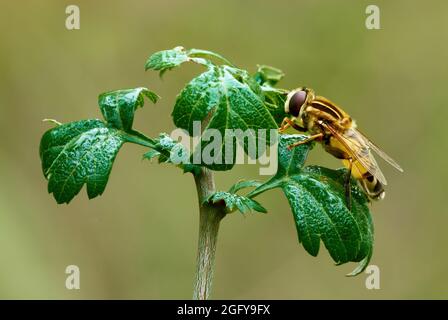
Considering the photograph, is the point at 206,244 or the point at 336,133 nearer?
the point at 206,244

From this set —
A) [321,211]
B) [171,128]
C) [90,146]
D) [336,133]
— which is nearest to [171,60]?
[90,146]

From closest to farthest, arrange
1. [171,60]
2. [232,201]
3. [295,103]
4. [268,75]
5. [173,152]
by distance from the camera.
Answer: [232,201], [173,152], [171,60], [295,103], [268,75]

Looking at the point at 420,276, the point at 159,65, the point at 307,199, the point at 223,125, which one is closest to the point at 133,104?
the point at 159,65

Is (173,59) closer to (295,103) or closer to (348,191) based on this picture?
(295,103)

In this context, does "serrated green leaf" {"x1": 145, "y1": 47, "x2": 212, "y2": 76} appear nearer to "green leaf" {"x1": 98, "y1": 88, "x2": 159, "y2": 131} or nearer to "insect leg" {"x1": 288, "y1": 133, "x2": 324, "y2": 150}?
"green leaf" {"x1": 98, "y1": 88, "x2": 159, "y2": 131}

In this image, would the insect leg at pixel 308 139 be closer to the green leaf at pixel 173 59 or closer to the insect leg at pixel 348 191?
the insect leg at pixel 348 191

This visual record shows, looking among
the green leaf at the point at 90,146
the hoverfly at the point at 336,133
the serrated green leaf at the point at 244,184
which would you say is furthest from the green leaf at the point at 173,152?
the hoverfly at the point at 336,133
